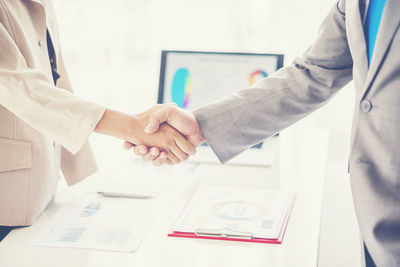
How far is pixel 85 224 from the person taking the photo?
4.09ft

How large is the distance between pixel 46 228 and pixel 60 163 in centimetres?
28

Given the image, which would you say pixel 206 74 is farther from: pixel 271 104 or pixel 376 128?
pixel 376 128

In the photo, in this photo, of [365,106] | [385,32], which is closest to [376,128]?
[365,106]

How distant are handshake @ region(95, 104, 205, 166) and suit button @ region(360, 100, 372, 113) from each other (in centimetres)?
61

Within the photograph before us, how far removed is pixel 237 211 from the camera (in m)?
1.29

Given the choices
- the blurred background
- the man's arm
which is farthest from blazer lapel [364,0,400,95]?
the blurred background

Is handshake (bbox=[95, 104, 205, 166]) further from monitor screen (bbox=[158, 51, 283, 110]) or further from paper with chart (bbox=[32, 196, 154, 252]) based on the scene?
monitor screen (bbox=[158, 51, 283, 110])

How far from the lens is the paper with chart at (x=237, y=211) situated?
47.0 inches

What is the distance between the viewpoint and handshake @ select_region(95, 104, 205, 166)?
1.51 m

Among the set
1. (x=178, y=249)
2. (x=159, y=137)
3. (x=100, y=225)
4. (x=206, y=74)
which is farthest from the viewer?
(x=206, y=74)

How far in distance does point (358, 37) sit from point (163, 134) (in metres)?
0.72

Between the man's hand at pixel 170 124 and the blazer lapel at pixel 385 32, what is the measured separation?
65 cm

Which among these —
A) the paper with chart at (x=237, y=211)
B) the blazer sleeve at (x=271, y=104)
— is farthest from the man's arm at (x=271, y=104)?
the paper with chart at (x=237, y=211)

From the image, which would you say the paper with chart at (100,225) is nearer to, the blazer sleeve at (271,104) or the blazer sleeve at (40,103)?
the blazer sleeve at (40,103)
